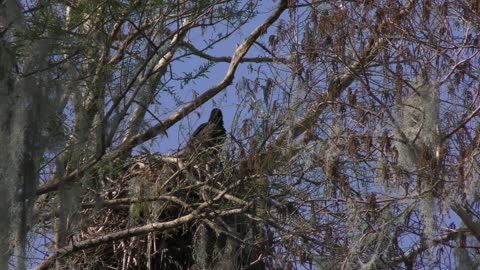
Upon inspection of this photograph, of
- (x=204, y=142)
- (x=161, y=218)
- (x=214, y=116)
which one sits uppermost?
(x=214, y=116)

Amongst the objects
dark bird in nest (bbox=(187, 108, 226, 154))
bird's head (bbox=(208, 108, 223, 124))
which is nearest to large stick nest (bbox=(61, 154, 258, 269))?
dark bird in nest (bbox=(187, 108, 226, 154))

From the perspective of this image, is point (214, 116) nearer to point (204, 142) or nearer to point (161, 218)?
point (204, 142)

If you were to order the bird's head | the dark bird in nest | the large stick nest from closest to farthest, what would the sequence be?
the large stick nest, the dark bird in nest, the bird's head

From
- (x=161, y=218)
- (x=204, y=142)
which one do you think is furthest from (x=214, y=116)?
(x=161, y=218)

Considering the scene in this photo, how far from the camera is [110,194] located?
7.63m

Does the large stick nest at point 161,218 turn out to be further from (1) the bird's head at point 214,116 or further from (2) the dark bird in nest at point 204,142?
(1) the bird's head at point 214,116

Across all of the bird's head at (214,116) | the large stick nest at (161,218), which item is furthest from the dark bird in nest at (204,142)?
the bird's head at (214,116)

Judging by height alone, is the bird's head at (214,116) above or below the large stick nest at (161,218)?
above

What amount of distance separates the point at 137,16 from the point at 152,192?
131 centimetres

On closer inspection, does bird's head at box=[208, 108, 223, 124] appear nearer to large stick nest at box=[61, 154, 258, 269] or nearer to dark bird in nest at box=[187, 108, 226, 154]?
dark bird in nest at box=[187, 108, 226, 154]

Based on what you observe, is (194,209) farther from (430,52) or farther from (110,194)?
(430,52)

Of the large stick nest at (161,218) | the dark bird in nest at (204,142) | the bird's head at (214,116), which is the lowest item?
the large stick nest at (161,218)

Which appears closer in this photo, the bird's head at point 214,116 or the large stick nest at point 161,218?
the large stick nest at point 161,218

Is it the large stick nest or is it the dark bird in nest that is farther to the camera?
the dark bird in nest
